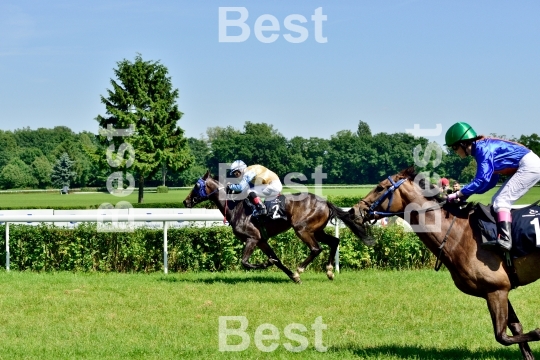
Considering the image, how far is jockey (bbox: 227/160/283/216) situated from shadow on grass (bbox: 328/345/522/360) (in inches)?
171

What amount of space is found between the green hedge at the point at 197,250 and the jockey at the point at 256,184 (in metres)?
1.04

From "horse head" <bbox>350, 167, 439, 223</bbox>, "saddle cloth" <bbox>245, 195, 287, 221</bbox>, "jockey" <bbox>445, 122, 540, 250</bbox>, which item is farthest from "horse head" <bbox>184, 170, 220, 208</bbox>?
"jockey" <bbox>445, 122, 540, 250</bbox>

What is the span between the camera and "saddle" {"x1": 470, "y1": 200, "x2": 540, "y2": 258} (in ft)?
17.4

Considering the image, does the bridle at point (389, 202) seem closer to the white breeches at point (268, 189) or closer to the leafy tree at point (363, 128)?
the white breeches at point (268, 189)

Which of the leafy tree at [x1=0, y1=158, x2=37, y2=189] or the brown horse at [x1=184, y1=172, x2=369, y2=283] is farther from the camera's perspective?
the leafy tree at [x1=0, y1=158, x2=37, y2=189]

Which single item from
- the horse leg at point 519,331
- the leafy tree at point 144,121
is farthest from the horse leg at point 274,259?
the leafy tree at point 144,121

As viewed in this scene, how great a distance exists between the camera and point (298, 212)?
34.2 ft

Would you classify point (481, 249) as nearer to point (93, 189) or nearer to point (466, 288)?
point (466, 288)

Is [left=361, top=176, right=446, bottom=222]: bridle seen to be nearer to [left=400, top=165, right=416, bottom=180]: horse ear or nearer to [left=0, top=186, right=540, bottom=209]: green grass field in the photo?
[left=400, top=165, right=416, bottom=180]: horse ear

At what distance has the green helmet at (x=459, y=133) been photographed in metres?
5.62

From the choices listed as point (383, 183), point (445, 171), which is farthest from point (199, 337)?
point (445, 171)

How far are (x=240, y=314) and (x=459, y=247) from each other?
293 centimetres

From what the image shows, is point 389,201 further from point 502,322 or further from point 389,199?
point 502,322

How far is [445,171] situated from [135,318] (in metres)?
49.7
